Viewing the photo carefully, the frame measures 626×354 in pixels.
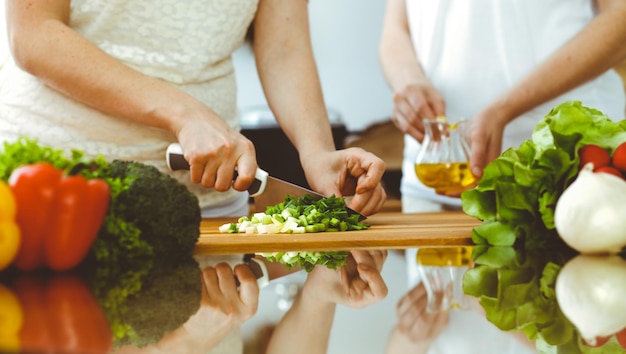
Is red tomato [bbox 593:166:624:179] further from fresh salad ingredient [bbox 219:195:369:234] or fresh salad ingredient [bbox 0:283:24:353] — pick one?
fresh salad ingredient [bbox 0:283:24:353]

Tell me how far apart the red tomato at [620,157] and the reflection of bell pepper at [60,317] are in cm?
71

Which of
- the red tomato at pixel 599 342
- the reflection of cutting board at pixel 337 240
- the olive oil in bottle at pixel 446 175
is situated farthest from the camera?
the olive oil in bottle at pixel 446 175

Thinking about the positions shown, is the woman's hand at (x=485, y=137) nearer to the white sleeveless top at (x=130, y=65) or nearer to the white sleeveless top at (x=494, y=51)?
the white sleeveless top at (x=494, y=51)

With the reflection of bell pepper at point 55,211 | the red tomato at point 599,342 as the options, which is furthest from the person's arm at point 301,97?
the red tomato at point 599,342

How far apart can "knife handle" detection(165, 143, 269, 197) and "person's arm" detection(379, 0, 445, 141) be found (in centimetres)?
61

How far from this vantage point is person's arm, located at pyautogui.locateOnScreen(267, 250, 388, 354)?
73 centimetres

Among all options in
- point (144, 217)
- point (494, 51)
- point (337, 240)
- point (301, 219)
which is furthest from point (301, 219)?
point (494, 51)

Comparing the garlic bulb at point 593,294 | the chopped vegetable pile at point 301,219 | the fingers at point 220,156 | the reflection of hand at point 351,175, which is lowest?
the reflection of hand at point 351,175

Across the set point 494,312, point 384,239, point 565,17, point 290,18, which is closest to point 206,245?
point 384,239

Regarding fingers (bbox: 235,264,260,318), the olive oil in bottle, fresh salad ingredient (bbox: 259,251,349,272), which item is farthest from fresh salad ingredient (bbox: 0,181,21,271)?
the olive oil in bottle

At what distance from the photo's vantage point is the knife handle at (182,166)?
1.56 meters

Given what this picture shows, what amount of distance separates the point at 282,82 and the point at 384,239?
1.93 feet

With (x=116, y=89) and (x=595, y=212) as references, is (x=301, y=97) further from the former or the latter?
(x=595, y=212)

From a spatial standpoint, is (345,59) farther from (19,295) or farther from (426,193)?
(19,295)
